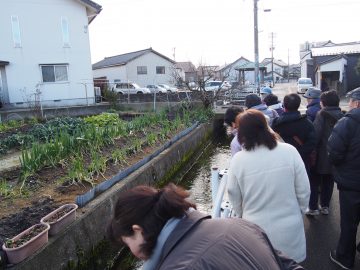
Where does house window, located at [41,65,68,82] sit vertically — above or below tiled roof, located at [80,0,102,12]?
below

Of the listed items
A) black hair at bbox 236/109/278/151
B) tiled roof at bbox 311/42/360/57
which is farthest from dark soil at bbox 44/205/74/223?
tiled roof at bbox 311/42/360/57

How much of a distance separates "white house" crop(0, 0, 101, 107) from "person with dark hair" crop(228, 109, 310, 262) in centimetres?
1640

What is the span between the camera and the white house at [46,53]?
17188 millimetres

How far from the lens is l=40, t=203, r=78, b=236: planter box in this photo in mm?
3402

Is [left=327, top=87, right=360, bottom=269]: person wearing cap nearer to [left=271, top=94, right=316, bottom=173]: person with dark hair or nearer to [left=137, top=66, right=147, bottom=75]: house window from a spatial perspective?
[left=271, top=94, right=316, bottom=173]: person with dark hair

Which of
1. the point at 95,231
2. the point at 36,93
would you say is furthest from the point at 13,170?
the point at 36,93

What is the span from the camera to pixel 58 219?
348 cm

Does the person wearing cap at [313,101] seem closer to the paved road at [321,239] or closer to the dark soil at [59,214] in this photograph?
the paved road at [321,239]

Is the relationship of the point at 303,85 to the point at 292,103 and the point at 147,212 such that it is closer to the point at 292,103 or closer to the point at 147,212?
the point at 292,103

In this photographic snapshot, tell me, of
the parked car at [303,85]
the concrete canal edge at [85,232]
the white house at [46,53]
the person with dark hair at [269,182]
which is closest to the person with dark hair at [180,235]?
the person with dark hair at [269,182]

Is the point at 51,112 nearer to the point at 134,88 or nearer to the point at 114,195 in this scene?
the point at 114,195

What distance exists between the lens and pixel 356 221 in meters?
3.06

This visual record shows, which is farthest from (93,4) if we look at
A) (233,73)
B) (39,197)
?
(233,73)

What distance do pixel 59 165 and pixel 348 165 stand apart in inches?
177
